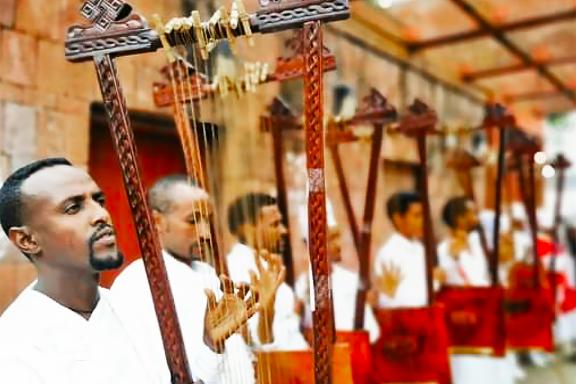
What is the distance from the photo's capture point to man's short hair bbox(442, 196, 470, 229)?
4.65m

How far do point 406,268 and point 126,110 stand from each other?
2531mm

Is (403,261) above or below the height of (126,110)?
below

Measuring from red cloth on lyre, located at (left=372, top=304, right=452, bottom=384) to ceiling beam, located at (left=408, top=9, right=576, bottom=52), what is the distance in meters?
2.85

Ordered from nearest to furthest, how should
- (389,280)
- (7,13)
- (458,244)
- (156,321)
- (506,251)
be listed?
(156,321) < (7,13) < (389,280) < (458,244) < (506,251)

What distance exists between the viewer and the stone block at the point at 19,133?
2.53 m

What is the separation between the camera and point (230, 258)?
293 cm

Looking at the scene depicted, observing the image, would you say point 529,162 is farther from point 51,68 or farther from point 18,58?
point 18,58

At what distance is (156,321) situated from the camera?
2.08 metres

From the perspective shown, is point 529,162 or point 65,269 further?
point 529,162

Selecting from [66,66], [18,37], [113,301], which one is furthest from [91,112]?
[113,301]

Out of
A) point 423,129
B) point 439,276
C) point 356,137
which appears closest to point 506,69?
point 439,276

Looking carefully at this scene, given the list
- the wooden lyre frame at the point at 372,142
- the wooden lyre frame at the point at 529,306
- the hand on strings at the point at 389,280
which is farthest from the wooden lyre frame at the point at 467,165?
the wooden lyre frame at the point at 372,142

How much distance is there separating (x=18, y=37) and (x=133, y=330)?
4.19 ft

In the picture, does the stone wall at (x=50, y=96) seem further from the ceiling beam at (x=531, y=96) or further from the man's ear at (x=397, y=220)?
the ceiling beam at (x=531, y=96)
